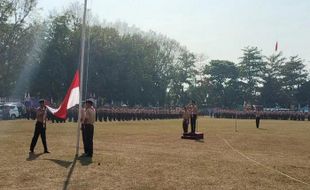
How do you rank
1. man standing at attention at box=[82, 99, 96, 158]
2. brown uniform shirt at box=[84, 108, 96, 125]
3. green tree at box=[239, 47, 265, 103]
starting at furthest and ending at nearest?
green tree at box=[239, 47, 265, 103] → brown uniform shirt at box=[84, 108, 96, 125] → man standing at attention at box=[82, 99, 96, 158]

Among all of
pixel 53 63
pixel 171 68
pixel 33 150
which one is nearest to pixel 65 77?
pixel 53 63

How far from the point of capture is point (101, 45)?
7231 centimetres

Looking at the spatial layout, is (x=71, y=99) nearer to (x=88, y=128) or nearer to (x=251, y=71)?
(x=88, y=128)

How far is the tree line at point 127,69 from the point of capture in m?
59.2

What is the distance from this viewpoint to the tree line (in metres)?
59.2

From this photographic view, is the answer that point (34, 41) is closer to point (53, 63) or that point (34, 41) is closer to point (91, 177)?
point (53, 63)

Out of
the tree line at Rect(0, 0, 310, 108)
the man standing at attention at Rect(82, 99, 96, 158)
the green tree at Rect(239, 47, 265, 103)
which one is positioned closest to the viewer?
the man standing at attention at Rect(82, 99, 96, 158)

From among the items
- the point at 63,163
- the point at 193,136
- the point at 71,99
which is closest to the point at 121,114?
the point at 193,136

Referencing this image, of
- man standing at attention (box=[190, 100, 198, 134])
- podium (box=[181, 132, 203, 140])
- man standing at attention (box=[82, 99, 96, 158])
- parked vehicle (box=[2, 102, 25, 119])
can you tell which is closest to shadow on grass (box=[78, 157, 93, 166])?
man standing at attention (box=[82, 99, 96, 158])

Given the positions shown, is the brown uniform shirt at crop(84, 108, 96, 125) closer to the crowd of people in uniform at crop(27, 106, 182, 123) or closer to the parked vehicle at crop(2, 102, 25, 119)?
the crowd of people in uniform at crop(27, 106, 182, 123)

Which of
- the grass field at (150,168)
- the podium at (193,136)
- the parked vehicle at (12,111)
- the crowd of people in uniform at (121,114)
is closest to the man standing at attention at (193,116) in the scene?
the podium at (193,136)

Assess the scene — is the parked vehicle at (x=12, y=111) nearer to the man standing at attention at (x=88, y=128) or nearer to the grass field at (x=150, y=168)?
the grass field at (x=150, y=168)

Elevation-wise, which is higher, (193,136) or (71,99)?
(71,99)

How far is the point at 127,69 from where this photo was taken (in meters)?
76.4
